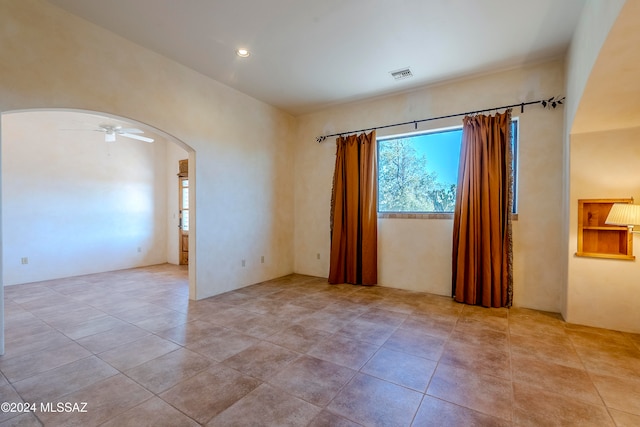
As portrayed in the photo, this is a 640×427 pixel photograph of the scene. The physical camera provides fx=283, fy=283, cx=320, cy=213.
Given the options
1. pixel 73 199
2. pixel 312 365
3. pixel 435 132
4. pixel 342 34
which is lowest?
pixel 312 365

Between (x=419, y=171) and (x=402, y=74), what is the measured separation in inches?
57.7

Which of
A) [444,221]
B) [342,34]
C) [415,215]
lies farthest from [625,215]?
[342,34]

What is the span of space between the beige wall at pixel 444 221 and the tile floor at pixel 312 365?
0.57 m

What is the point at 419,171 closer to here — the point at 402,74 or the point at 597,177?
the point at 402,74

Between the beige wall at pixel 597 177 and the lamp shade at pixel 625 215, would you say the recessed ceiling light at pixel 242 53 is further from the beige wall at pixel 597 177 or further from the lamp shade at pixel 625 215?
the lamp shade at pixel 625 215

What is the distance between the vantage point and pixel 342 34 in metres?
3.01

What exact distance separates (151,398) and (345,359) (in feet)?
4.75

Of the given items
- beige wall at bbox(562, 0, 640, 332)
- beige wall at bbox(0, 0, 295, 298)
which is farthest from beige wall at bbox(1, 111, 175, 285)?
beige wall at bbox(562, 0, 640, 332)

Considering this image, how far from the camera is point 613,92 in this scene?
2.32 metres

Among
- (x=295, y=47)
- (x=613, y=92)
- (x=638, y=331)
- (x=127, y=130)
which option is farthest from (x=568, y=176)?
(x=127, y=130)

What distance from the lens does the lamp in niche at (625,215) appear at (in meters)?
2.61

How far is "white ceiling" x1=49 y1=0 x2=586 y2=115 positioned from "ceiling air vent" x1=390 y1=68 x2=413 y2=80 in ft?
0.26

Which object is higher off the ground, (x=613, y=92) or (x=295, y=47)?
(x=295, y=47)

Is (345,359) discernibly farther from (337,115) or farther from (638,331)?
(337,115)
